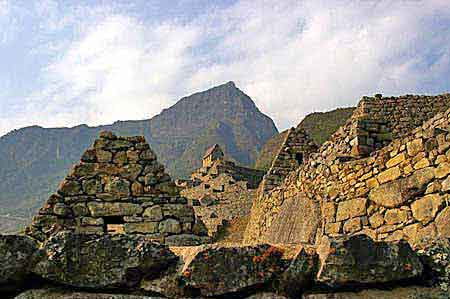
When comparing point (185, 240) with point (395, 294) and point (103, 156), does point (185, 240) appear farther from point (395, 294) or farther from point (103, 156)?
point (395, 294)

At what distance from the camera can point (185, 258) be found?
301cm

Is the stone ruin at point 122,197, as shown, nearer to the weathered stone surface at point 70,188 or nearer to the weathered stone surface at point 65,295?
the weathered stone surface at point 70,188

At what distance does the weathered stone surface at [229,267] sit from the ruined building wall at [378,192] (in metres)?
1.62

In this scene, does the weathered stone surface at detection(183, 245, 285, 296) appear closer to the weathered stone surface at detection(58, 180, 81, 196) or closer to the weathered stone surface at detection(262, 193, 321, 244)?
the weathered stone surface at detection(58, 180, 81, 196)

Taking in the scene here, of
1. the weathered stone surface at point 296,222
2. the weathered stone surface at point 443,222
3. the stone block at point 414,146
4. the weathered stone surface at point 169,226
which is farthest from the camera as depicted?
the weathered stone surface at point 296,222

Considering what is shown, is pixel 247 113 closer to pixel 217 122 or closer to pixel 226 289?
pixel 217 122

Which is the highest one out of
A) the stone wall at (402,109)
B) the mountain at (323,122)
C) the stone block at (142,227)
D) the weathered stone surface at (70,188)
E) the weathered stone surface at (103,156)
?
the mountain at (323,122)

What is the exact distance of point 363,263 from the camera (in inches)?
112

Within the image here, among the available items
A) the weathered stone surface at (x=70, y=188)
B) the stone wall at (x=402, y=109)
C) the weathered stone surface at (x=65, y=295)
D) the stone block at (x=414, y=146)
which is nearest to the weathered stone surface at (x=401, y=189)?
the stone block at (x=414, y=146)

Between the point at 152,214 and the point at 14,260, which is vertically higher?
the point at 152,214

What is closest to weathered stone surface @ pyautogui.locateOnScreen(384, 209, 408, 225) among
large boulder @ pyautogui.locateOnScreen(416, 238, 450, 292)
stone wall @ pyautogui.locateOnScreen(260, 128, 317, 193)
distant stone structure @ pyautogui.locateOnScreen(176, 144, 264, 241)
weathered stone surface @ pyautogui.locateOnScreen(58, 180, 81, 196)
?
large boulder @ pyautogui.locateOnScreen(416, 238, 450, 292)

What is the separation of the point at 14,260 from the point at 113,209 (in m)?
4.85

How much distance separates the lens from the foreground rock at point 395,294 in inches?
111

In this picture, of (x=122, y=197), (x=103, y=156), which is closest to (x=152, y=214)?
(x=122, y=197)
